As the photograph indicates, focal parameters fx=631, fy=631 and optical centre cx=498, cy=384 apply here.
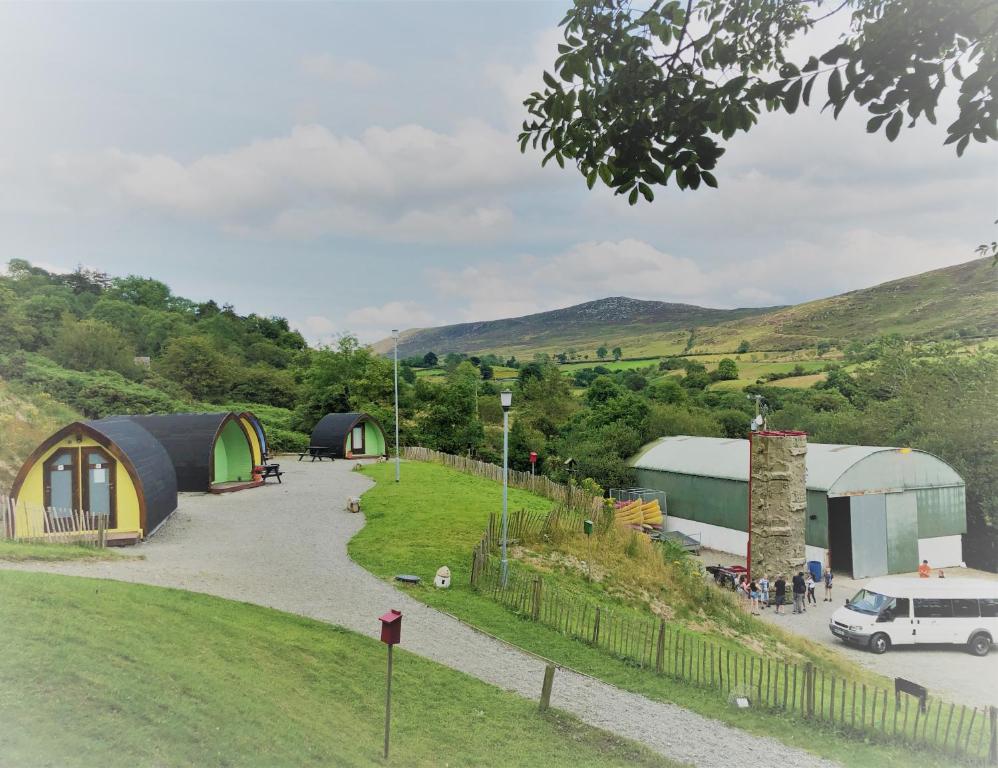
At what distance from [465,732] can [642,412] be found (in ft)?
132

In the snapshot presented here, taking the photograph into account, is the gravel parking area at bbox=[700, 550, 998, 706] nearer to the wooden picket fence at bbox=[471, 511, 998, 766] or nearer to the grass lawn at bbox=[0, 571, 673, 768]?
the wooden picket fence at bbox=[471, 511, 998, 766]

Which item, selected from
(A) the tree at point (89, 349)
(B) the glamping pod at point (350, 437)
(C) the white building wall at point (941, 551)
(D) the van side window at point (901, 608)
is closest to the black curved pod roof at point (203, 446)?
(B) the glamping pod at point (350, 437)

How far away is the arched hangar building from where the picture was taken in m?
28.6

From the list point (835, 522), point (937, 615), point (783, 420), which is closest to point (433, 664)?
point (937, 615)

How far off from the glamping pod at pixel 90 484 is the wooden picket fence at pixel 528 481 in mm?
15495

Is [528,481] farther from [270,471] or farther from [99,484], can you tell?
[99,484]

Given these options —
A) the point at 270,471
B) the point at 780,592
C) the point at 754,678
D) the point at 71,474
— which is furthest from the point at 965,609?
the point at 270,471

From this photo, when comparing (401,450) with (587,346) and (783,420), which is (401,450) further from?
(587,346)

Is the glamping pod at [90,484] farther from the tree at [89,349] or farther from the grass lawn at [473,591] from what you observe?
the tree at [89,349]

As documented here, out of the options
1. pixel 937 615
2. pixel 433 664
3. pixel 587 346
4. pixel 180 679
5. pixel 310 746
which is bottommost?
pixel 937 615

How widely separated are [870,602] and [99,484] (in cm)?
2318

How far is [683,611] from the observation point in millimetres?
→ 18016

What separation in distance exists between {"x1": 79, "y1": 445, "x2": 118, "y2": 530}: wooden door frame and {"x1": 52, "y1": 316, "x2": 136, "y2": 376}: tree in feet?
134

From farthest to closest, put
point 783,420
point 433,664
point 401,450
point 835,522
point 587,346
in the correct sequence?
point 587,346 < point 783,420 < point 401,450 < point 835,522 < point 433,664
